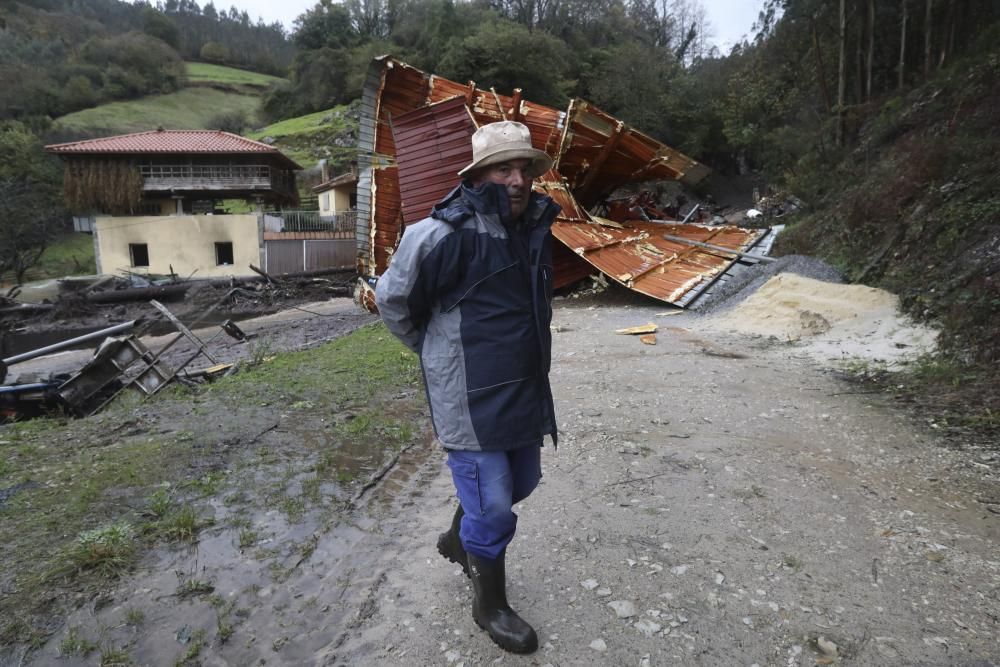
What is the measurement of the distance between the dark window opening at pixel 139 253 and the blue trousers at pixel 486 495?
2896 cm

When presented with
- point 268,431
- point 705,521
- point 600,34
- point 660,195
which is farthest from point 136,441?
point 600,34

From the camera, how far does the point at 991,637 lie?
209cm

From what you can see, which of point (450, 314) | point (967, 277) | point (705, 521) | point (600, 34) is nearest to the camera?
point (450, 314)

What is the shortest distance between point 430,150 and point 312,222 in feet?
55.2

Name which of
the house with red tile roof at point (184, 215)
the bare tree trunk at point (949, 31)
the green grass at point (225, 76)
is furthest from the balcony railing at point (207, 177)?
the green grass at point (225, 76)

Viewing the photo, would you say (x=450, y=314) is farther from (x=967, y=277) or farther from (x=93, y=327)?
(x=93, y=327)

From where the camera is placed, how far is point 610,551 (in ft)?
9.03

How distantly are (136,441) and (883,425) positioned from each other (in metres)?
5.80

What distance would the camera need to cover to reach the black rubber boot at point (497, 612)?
6.84 ft

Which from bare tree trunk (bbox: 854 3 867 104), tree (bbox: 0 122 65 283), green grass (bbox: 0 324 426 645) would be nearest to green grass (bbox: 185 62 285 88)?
tree (bbox: 0 122 65 283)

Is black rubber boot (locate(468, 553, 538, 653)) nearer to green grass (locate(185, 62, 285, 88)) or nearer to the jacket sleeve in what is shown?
the jacket sleeve

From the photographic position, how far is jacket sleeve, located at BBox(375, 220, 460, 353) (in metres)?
1.93

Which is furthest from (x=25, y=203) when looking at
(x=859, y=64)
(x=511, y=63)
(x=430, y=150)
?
(x=859, y=64)

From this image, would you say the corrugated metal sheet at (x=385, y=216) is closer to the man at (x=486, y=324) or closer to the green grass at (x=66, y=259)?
the man at (x=486, y=324)
